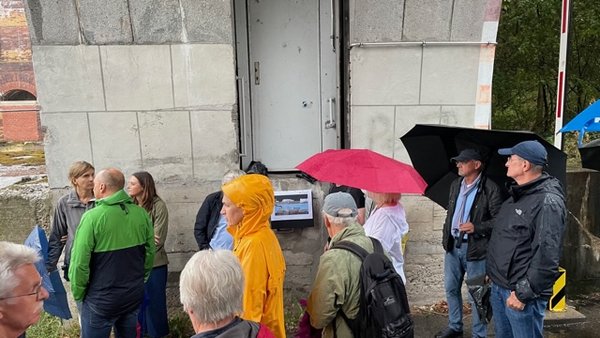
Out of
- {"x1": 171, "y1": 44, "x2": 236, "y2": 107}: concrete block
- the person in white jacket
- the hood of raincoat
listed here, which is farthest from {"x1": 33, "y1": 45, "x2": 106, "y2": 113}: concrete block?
the person in white jacket

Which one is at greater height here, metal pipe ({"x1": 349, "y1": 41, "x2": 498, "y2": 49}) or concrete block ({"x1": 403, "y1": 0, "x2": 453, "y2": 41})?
concrete block ({"x1": 403, "y1": 0, "x2": 453, "y2": 41})

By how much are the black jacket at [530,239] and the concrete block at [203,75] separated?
2.71 meters

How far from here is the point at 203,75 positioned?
464cm

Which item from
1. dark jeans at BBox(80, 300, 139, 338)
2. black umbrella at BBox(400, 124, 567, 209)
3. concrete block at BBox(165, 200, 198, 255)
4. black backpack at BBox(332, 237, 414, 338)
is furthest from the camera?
concrete block at BBox(165, 200, 198, 255)

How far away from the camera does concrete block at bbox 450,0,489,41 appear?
15.6 feet

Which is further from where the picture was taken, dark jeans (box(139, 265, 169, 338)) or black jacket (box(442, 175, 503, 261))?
dark jeans (box(139, 265, 169, 338))

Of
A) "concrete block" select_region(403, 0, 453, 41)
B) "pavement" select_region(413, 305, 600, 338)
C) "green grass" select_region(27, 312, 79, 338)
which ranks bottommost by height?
"pavement" select_region(413, 305, 600, 338)

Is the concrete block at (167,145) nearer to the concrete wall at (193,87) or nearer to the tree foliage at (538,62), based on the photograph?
the concrete wall at (193,87)

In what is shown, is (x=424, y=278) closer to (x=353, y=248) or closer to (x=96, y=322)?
(x=353, y=248)

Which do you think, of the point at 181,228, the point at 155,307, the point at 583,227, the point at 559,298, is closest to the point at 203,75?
the point at 181,228

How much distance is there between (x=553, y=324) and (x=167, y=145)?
419 centimetres

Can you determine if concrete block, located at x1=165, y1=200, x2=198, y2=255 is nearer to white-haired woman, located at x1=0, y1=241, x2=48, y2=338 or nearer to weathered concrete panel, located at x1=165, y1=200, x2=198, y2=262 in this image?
weathered concrete panel, located at x1=165, y1=200, x2=198, y2=262

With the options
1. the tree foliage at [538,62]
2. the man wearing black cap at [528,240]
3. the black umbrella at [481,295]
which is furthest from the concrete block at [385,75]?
the tree foliage at [538,62]

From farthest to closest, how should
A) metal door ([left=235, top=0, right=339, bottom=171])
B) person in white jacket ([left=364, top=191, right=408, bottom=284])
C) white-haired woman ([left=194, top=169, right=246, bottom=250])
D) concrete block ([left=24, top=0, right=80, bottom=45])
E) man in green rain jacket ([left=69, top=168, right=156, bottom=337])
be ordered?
metal door ([left=235, top=0, right=339, bottom=171]) < concrete block ([left=24, top=0, right=80, bottom=45]) < white-haired woman ([left=194, top=169, right=246, bottom=250]) < person in white jacket ([left=364, top=191, right=408, bottom=284]) < man in green rain jacket ([left=69, top=168, right=156, bottom=337])
